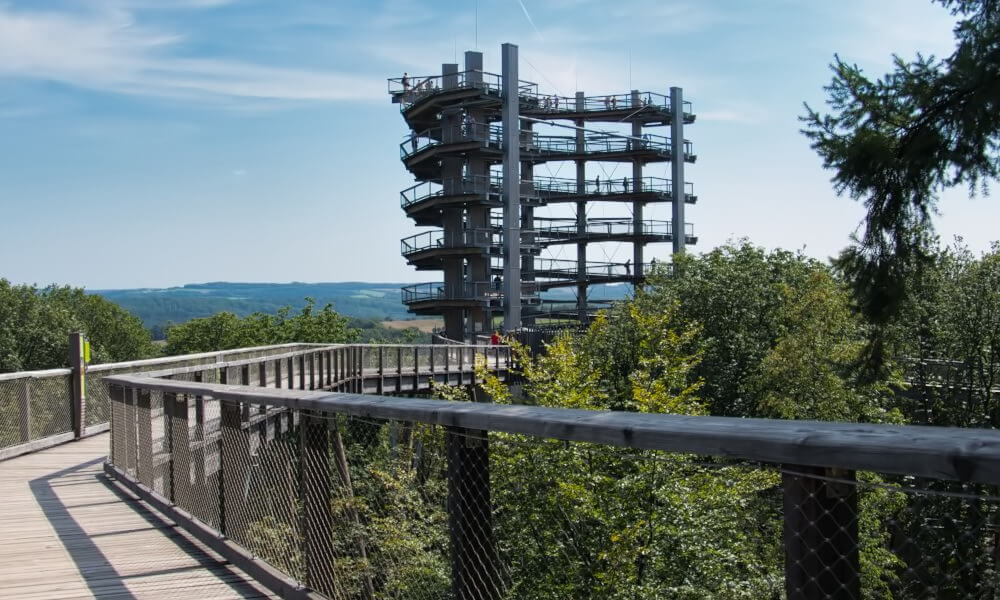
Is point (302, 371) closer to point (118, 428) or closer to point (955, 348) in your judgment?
point (118, 428)

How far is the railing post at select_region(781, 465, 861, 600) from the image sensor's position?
242 centimetres

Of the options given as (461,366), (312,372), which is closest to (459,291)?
(461,366)

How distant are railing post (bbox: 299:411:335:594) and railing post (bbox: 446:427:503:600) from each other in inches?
58.9

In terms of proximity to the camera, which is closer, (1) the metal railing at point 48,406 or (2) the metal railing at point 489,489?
(2) the metal railing at point 489,489

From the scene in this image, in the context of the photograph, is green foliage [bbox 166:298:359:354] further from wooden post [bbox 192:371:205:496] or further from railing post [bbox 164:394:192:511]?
wooden post [bbox 192:371:205:496]

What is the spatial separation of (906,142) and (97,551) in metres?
8.84

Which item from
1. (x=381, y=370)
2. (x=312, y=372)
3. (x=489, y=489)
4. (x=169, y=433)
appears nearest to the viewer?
(x=489, y=489)

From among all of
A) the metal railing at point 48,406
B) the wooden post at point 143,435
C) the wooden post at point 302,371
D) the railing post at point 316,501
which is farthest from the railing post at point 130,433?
the wooden post at point 302,371

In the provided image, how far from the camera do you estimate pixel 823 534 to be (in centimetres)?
245

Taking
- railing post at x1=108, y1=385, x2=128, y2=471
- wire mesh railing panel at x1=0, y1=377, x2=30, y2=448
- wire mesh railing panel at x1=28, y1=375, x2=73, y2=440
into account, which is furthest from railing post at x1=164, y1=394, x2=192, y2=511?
wire mesh railing panel at x1=28, y1=375, x2=73, y2=440

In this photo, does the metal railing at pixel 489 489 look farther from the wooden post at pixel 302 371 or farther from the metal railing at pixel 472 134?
the metal railing at pixel 472 134

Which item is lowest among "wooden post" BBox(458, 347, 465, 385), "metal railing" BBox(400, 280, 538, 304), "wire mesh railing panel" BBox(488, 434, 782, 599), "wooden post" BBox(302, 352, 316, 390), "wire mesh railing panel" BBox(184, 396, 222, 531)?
"wire mesh railing panel" BBox(488, 434, 782, 599)

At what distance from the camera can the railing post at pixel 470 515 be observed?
3.94 metres

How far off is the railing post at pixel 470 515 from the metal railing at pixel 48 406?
11.1 meters
